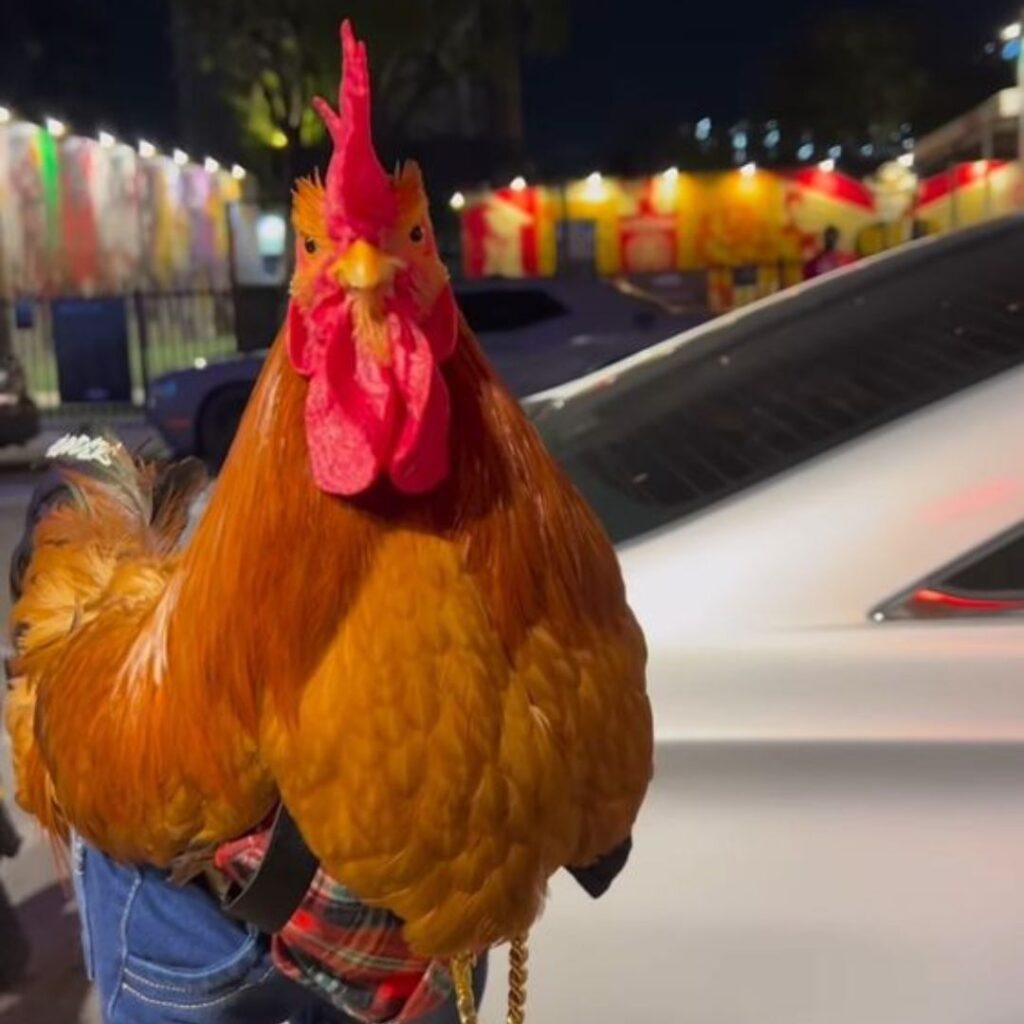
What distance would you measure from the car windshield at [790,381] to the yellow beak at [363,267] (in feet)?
3.48

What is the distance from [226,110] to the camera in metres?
37.4

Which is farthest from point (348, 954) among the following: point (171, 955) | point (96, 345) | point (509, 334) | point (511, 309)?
point (96, 345)

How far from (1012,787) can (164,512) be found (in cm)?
133

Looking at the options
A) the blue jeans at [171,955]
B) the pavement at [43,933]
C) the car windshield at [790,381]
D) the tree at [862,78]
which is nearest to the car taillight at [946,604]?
the car windshield at [790,381]

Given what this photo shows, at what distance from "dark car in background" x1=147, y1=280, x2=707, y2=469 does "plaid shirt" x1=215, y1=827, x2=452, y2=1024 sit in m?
8.84

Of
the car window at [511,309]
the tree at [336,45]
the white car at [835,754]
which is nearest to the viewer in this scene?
the white car at [835,754]

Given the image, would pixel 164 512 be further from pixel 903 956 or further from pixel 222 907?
pixel 903 956

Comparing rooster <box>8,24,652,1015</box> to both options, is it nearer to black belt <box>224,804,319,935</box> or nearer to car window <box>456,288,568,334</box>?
black belt <box>224,804,319,935</box>

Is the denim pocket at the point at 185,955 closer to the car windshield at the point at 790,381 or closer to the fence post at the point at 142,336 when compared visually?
the car windshield at the point at 790,381

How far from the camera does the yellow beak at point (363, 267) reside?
144cm

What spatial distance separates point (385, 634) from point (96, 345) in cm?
1560

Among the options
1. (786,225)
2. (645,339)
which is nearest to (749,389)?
(645,339)

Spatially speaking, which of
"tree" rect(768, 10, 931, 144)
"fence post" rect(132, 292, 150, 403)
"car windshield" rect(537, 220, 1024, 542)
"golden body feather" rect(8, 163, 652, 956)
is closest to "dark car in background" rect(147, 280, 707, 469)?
"fence post" rect(132, 292, 150, 403)

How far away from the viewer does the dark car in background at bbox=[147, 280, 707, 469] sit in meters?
10.6
